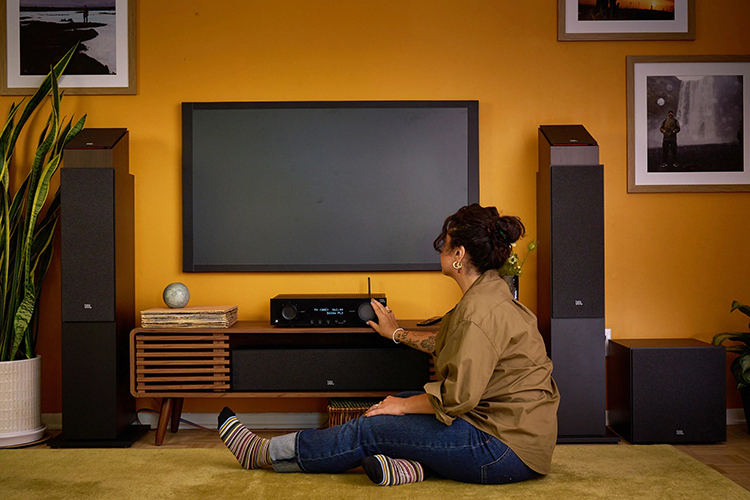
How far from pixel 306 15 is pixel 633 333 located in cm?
257

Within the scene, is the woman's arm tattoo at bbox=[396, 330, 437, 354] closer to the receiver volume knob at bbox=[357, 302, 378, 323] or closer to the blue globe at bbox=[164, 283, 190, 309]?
the receiver volume knob at bbox=[357, 302, 378, 323]

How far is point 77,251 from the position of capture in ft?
9.72

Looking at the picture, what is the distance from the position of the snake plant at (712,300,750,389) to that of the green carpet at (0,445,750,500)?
80 centimetres

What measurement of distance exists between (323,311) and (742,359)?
2136mm

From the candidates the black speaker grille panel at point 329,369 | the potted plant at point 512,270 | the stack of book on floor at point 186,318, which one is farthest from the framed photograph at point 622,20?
the stack of book on floor at point 186,318

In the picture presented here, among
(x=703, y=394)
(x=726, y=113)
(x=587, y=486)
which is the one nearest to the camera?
(x=587, y=486)

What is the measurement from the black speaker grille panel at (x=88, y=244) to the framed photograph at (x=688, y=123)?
280 cm

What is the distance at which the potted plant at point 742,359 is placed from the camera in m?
3.02

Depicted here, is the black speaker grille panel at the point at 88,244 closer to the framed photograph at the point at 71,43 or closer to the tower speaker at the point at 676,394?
the framed photograph at the point at 71,43

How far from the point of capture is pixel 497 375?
1947 millimetres

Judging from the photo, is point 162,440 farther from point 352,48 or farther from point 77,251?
point 352,48

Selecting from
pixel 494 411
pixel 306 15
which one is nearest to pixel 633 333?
pixel 494 411

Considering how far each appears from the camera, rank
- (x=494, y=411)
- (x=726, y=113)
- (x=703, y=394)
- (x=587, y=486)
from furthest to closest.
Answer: (x=726, y=113) < (x=703, y=394) < (x=587, y=486) < (x=494, y=411)

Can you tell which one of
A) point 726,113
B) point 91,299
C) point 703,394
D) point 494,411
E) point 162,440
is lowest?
point 162,440
